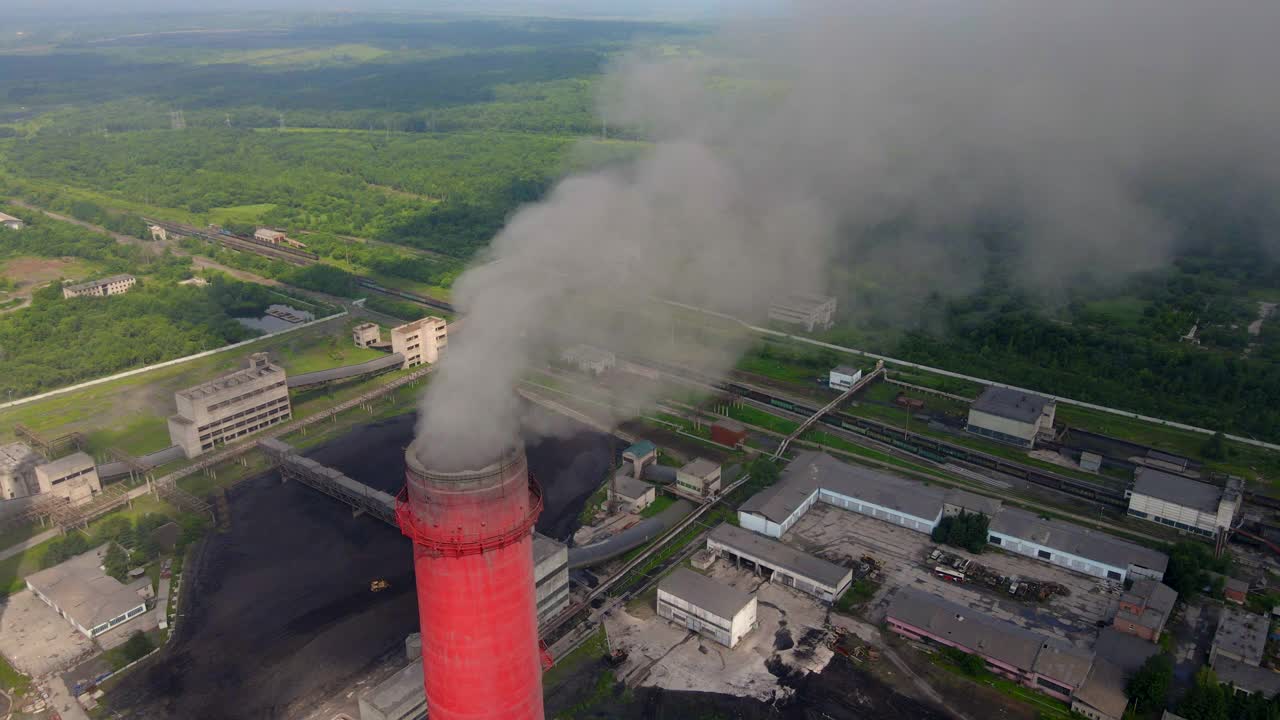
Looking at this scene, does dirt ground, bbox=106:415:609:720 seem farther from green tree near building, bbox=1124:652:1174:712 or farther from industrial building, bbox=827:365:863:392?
green tree near building, bbox=1124:652:1174:712

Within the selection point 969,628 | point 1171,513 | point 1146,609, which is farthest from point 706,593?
point 1171,513

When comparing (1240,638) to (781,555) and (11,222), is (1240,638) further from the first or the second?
(11,222)

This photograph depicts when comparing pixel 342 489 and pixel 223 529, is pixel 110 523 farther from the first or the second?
pixel 342 489

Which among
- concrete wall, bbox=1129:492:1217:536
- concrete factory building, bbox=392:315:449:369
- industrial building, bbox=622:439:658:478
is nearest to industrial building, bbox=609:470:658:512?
industrial building, bbox=622:439:658:478

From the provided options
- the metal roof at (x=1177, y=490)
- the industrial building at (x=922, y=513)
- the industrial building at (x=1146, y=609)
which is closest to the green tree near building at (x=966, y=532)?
the industrial building at (x=922, y=513)

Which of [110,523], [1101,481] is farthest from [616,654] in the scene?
[1101,481]

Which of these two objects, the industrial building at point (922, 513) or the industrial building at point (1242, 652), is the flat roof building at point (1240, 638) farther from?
the industrial building at point (922, 513)
